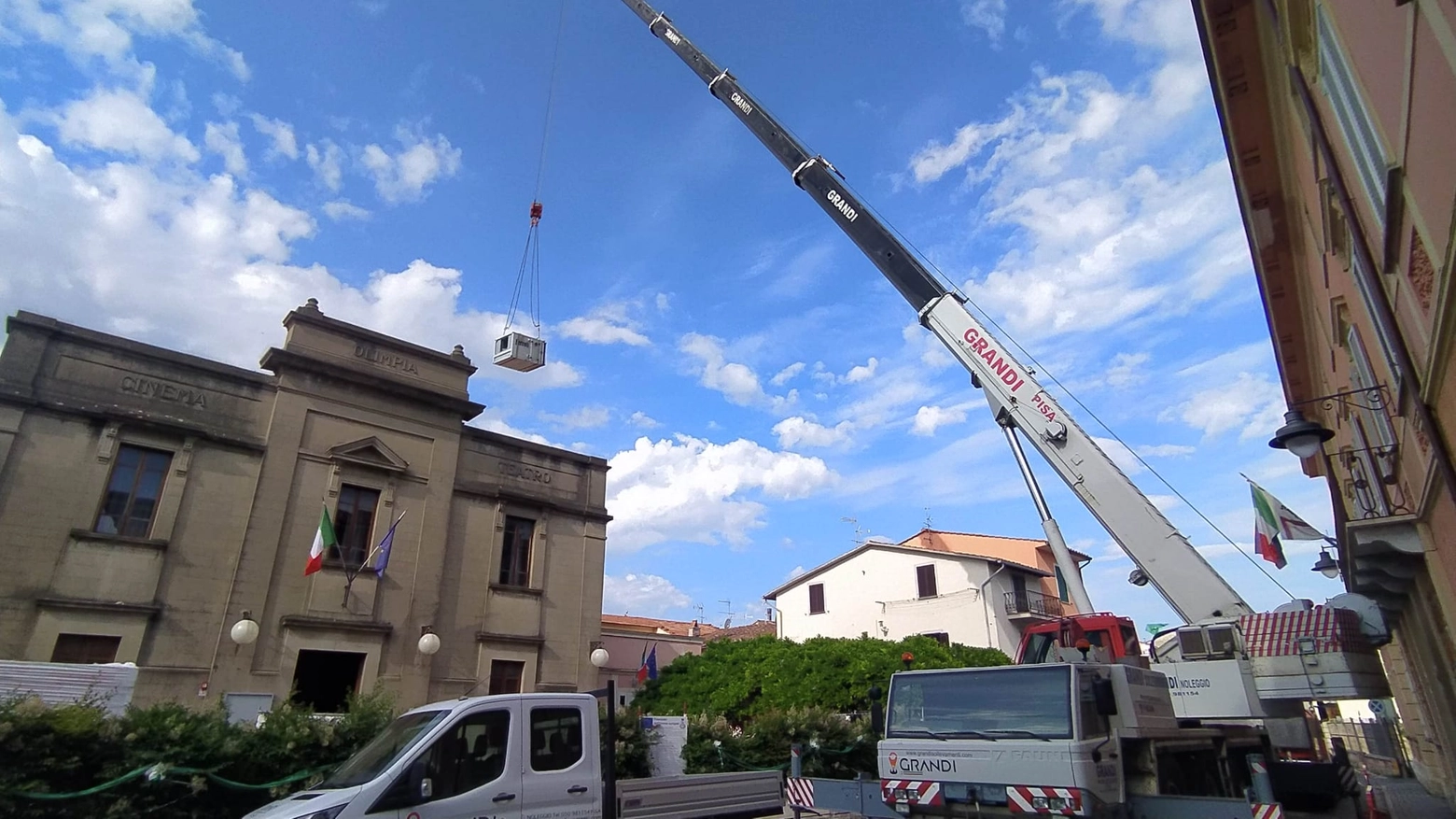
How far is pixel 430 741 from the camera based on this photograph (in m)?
6.79

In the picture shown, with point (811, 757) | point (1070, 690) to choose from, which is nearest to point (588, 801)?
point (1070, 690)

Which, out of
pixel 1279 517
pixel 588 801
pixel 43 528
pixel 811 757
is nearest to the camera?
pixel 588 801

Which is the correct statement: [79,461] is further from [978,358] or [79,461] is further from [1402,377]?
[1402,377]

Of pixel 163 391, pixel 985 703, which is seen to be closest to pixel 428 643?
pixel 163 391

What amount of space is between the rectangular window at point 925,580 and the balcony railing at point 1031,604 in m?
3.24

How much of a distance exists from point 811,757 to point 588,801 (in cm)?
839

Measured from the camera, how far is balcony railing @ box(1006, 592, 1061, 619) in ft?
109

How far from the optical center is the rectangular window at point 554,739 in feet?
24.6

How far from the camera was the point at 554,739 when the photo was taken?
7.68 metres

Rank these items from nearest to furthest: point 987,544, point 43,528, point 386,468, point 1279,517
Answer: point 1279,517 → point 43,528 → point 386,468 → point 987,544

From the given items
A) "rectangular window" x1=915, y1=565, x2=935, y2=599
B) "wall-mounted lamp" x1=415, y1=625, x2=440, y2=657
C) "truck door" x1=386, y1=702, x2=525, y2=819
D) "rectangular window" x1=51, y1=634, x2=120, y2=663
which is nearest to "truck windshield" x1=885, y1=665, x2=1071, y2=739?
"truck door" x1=386, y1=702, x2=525, y2=819

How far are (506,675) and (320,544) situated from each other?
222 inches

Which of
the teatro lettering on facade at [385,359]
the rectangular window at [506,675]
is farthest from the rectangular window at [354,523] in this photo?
the rectangular window at [506,675]

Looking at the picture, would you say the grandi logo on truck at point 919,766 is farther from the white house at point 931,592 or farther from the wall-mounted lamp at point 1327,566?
the white house at point 931,592
